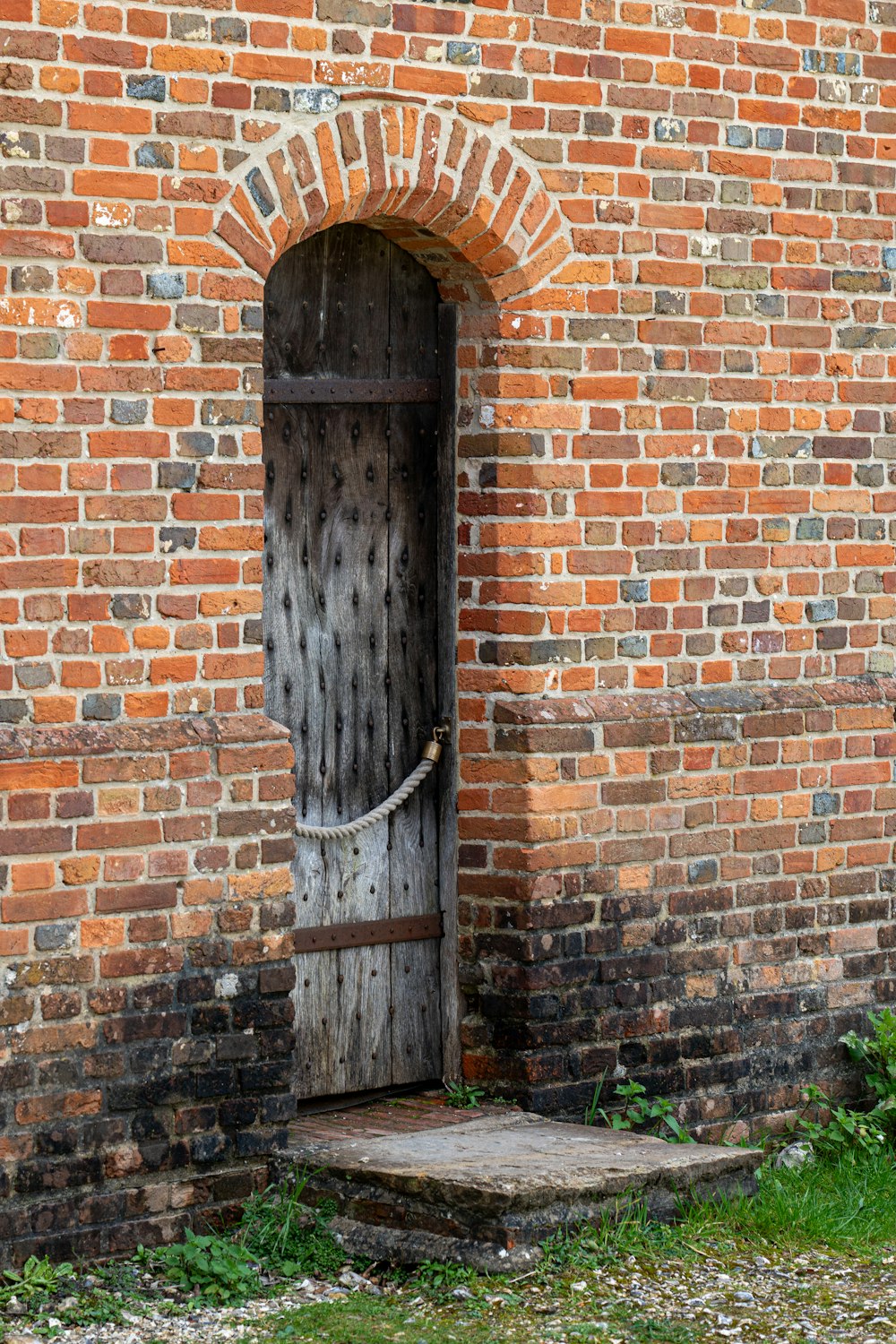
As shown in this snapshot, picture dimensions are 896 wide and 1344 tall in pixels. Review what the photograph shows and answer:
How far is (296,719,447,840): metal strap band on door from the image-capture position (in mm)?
6000

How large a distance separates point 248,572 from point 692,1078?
231 centimetres

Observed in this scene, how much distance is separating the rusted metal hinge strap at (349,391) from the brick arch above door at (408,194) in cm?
38

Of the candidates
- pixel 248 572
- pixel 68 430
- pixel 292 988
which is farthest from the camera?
pixel 292 988

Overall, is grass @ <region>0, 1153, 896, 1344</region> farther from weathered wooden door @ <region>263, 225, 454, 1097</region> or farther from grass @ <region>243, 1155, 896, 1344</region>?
weathered wooden door @ <region>263, 225, 454, 1097</region>

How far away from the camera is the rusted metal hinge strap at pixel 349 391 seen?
587cm

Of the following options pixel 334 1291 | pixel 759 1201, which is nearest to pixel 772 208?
pixel 759 1201

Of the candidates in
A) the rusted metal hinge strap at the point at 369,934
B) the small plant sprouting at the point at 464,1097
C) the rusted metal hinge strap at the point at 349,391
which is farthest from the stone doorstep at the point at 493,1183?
the rusted metal hinge strap at the point at 349,391

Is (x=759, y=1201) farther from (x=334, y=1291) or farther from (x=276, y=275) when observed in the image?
(x=276, y=275)

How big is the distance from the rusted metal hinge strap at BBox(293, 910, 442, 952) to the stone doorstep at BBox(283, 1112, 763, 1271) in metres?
0.60

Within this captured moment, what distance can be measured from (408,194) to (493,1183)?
279 cm

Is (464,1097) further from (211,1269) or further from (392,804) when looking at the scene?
(211,1269)

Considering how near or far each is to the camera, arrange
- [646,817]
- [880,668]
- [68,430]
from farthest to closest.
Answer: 1. [880,668]
2. [646,817]
3. [68,430]

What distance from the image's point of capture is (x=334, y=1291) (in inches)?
201

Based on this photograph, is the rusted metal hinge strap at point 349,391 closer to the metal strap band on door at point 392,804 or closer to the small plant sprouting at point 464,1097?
the metal strap band on door at point 392,804
